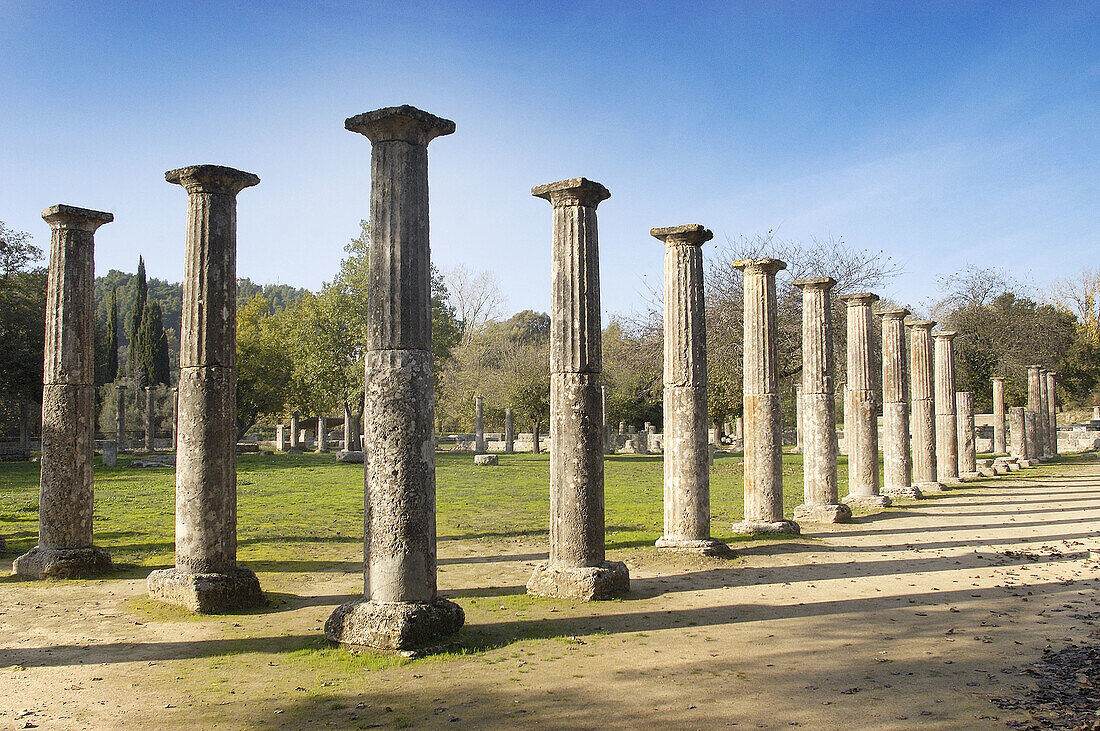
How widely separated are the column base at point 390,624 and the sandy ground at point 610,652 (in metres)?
0.23

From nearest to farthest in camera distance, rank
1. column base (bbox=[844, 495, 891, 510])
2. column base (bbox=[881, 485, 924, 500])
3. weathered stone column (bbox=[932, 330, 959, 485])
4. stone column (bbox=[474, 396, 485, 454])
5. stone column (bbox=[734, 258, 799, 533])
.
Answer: stone column (bbox=[734, 258, 799, 533]) < column base (bbox=[844, 495, 891, 510]) < column base (bbox=[881, 485, 924, 500]) < weathered stone column (bbox=[932, 330, 959, 485]) < stone column (bbox=[474, 396, 485, 454])

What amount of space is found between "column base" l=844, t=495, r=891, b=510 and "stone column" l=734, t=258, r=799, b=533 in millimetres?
4091

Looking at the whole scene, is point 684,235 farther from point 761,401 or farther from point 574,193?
point 761,401

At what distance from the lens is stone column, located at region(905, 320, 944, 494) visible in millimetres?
22500

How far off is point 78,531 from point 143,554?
1.64 meters

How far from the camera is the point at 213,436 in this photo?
910cm

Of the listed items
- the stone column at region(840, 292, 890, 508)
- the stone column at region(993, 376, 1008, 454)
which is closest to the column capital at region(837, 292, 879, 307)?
the stone column at region(840, 292, 890, 508)

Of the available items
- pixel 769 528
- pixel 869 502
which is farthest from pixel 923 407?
pixel 769 528

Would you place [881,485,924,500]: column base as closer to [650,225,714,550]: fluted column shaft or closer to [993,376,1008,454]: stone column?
[650,225,714,550]: fluted column shaft

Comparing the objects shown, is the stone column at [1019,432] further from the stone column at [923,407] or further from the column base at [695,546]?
the column base at [695,546]

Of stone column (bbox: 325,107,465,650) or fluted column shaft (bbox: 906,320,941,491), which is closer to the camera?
stone column (bbox: 325,107,465,650)

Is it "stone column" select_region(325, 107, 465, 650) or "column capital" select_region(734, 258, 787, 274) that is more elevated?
"column capital" select_region(734, 258, 787, 274)

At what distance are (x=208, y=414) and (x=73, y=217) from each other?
14.1ft

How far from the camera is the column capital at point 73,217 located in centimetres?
1119
